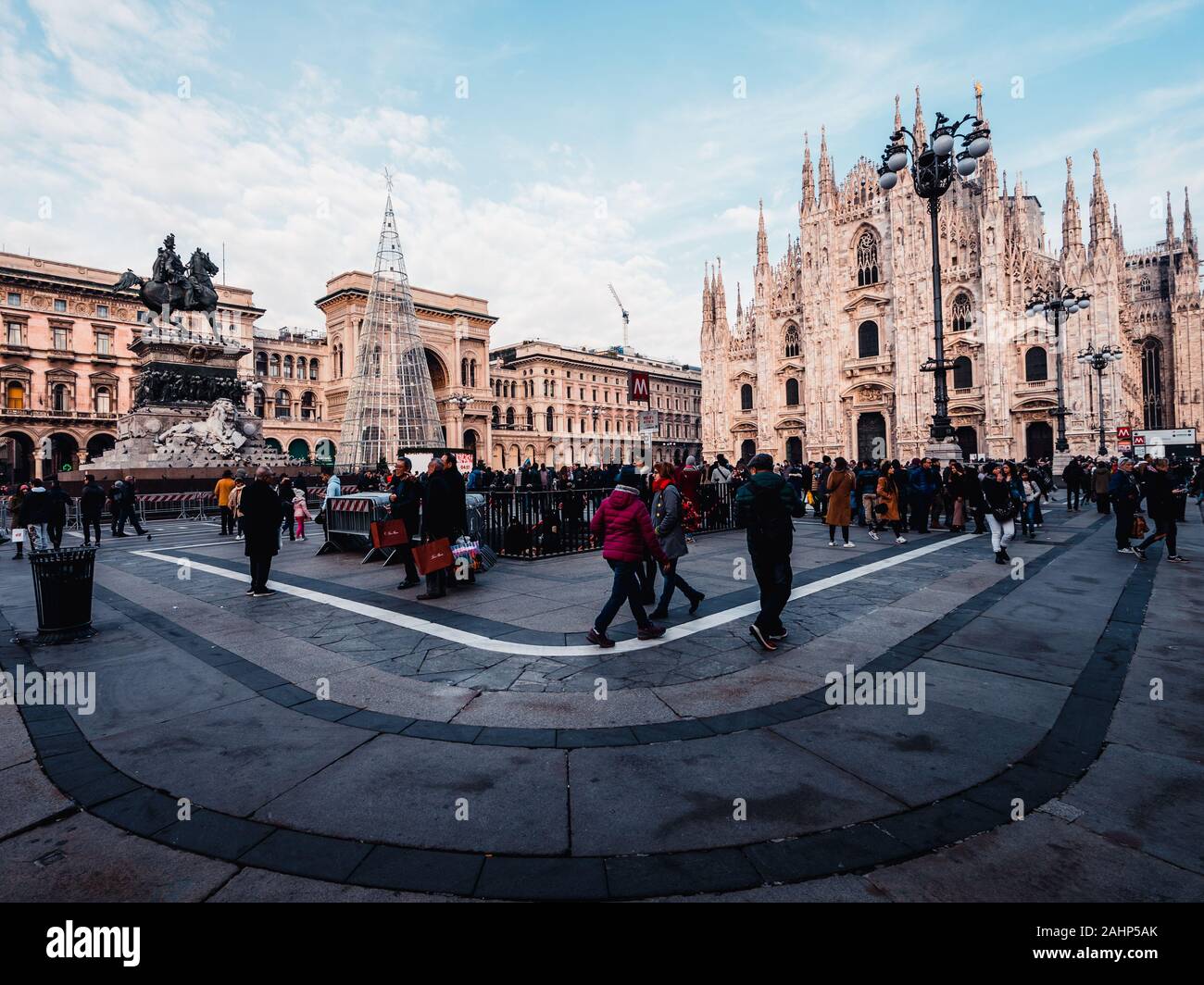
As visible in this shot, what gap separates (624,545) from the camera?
5602 mm

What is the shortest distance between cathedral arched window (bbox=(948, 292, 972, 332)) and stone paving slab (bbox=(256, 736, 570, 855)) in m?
45.8

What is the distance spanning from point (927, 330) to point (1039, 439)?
9885 mm

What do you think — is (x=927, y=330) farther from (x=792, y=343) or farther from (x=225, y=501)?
(x=225, y=501)

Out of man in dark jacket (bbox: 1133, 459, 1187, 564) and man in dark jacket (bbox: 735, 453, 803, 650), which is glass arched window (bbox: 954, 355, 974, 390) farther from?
man in dark jacket (bbox: 735, 453, 803, 650)

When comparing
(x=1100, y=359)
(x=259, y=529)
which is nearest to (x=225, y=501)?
(x=259, y=529)

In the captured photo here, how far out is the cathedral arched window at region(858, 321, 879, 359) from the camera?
44.0 meters

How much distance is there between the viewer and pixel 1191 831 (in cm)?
269

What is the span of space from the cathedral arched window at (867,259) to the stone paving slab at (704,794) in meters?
48.1

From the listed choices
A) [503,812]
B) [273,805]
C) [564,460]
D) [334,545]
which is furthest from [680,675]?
[564,460]

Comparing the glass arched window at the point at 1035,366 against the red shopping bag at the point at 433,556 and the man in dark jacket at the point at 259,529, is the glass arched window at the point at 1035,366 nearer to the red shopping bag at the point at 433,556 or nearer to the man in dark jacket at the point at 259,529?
the red shopping bag at the point at 433,556

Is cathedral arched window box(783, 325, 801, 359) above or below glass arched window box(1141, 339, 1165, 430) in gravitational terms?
above

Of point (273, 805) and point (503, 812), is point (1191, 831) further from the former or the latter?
point (273, 805)

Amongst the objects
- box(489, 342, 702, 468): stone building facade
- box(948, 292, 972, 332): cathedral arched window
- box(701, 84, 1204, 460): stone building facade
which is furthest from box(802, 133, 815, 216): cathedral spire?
box(489, 342, 702, 468): stone building facade
